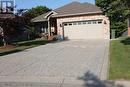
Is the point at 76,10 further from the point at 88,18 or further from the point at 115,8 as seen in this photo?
the point at 115,8

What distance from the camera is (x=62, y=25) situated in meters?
39.4

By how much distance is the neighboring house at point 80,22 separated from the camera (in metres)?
36.8

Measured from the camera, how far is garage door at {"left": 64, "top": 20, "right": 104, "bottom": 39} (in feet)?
122

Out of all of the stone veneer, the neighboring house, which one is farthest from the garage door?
the stone veneer

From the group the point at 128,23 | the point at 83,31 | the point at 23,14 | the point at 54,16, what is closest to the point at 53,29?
the point at 54,16

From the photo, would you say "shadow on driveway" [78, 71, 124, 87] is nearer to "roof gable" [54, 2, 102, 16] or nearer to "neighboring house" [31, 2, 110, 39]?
"neighboring house" [31, 2, 110, 39]

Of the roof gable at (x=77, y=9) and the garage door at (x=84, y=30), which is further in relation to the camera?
the roof gable at (x=77, y=9)

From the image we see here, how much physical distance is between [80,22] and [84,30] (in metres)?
1.24

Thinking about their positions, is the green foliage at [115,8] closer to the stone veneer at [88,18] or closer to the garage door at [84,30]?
the stone veneer at [88,18]

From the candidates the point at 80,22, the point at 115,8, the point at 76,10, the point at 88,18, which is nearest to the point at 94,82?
the point at 115,8

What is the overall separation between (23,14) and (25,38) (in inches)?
625

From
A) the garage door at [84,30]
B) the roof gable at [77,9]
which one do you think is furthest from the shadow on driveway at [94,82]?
the roof gable at [77,9]

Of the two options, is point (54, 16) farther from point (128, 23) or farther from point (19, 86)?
point (19, 86)

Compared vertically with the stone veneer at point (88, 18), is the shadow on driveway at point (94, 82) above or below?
below
